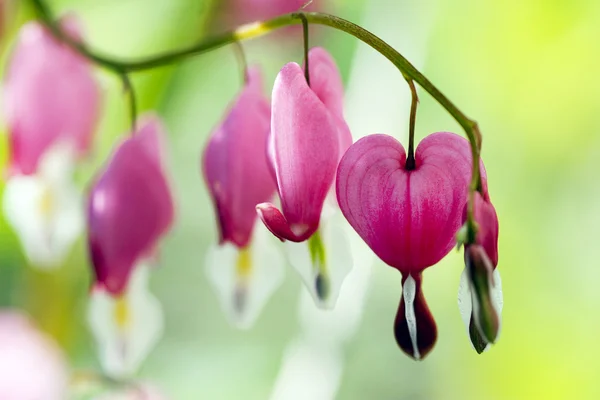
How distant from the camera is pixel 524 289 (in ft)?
4.96

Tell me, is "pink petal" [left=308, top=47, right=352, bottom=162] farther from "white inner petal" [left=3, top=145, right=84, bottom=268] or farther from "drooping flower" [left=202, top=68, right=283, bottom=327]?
"white inner petal" [left=3, top=145, right=84, bottom=268]

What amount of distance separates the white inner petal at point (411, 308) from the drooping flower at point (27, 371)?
0.40 meters

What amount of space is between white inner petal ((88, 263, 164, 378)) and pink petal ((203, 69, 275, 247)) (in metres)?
0.13

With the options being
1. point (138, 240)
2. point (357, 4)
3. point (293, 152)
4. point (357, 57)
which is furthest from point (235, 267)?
point (357, 4)

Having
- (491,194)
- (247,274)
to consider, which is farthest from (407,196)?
(491,194)

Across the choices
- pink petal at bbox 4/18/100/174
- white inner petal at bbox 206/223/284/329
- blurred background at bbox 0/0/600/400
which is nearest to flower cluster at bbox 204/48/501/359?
white inner petal at bbox 206/223/284/329

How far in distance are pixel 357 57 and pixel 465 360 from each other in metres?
0.59

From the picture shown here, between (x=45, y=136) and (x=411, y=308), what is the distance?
57cm

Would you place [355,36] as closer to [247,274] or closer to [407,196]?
[407,196]

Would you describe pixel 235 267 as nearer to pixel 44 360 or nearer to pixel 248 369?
pixel 44 360

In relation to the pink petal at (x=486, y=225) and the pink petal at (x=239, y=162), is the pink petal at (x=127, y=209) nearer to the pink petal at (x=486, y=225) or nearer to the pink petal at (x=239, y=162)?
the pink petal at (x=239, y=162)

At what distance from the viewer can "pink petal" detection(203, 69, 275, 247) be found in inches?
26.5

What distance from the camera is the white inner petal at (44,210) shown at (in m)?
0.90

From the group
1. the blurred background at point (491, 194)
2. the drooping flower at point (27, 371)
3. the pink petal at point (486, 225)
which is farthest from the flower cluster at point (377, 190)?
the blurred background at point (491, 194)
